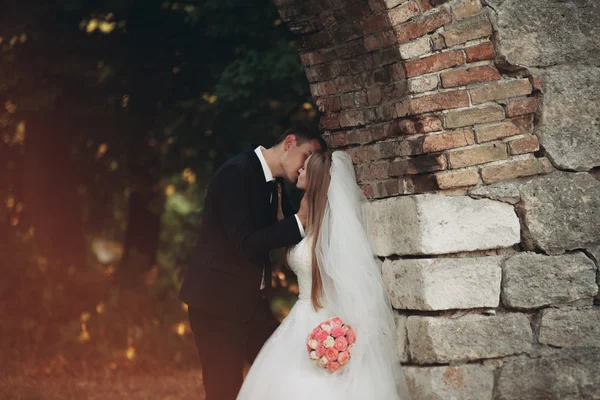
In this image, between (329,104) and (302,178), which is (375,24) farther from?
(302,178)

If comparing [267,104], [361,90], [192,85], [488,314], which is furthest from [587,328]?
[192,85]

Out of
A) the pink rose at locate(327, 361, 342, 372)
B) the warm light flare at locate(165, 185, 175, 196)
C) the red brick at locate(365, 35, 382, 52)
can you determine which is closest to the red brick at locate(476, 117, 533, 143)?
the red brick at locate(365, 35, 382, 52)

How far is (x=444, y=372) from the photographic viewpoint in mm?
3895

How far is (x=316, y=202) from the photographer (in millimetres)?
4176

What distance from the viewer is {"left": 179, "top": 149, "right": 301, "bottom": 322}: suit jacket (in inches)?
170

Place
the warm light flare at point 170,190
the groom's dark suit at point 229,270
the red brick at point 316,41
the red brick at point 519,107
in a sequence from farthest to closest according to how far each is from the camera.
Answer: the warm light flare at point 170,190 → the red brick at point 316,41 → the groom's dark suit at point 229,270 → the red brick at point 519,107

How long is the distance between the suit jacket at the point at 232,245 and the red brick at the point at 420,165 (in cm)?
57

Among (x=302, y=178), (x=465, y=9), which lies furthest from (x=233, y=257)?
(x=465, y=9)

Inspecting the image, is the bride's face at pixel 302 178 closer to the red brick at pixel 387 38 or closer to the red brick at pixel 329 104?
the red brick at pixel 329 104

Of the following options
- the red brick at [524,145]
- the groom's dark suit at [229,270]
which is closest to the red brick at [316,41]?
the groom's dark suit at [229,270]

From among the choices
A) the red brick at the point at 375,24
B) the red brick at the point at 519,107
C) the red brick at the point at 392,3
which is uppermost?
the red brick at the point at 392,3

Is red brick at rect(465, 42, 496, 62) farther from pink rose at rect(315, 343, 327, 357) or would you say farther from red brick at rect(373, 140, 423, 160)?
pink rose at rect(315, 343, 327, 357)

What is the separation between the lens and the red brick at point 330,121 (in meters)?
4.51

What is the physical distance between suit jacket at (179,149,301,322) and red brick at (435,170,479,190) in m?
0.75
